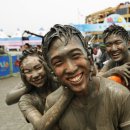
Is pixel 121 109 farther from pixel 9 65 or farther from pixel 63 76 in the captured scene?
pixel 9 65

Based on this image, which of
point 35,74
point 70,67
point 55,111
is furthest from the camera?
point 35,74

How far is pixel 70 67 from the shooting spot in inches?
64.6

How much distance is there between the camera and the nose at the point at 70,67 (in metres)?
1.64

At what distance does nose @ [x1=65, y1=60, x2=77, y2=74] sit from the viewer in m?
1.64

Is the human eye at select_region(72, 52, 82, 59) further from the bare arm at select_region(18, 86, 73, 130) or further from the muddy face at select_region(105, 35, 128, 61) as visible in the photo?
the muddy face at select_region(105, 35, 128, 61)

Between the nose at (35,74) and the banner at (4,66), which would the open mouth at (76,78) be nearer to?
the nose at (35,74)

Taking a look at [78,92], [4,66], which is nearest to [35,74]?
[78,92]

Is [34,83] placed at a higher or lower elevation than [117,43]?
lower

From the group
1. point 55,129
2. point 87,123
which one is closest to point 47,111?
point 55,129

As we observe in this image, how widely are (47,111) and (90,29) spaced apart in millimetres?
17869

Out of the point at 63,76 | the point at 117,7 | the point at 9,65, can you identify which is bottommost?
the point at 9,65

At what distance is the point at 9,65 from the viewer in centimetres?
1603

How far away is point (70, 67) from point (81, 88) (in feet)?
0.46

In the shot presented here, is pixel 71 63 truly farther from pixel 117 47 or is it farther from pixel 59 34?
pixel 117 47
